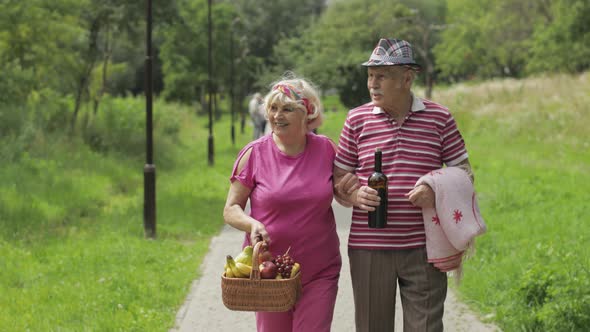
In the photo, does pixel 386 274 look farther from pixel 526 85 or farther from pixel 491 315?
pixel 526 85

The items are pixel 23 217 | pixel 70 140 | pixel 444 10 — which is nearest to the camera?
pixel 23 217

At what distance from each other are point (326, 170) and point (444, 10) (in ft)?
316

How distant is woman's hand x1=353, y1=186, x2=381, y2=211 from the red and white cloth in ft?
0.76

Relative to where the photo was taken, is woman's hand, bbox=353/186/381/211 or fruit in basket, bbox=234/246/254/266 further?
fruit in basket, bbox=234/246/254/266

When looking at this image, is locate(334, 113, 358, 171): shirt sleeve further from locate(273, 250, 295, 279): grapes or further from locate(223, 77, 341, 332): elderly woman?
locate(273, 250, 295, 279): grapes

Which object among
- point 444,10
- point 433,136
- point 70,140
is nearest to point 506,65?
point 444,10

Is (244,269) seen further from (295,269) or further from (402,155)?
(402,155)

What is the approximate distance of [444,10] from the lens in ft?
317

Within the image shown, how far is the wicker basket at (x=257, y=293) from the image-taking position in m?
3.76

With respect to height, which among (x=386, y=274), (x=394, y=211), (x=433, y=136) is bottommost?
(x=386, y=274)

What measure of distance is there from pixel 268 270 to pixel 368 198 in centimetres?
59

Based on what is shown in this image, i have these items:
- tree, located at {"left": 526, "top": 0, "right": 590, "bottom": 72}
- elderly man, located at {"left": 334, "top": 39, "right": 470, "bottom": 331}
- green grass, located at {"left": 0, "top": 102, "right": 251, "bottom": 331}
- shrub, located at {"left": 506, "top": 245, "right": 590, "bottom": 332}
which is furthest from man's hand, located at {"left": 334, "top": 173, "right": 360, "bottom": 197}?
tree, located at {"left": 526, "top": 0, "right": 590, "bottom": 72}

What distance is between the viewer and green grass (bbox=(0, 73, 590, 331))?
6.38m

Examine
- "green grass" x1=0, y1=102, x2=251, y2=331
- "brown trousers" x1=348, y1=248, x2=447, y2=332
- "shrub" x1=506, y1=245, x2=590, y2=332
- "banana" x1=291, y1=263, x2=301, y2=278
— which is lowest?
"green grass" x1=0, y1=102, x2=251, y2=331
